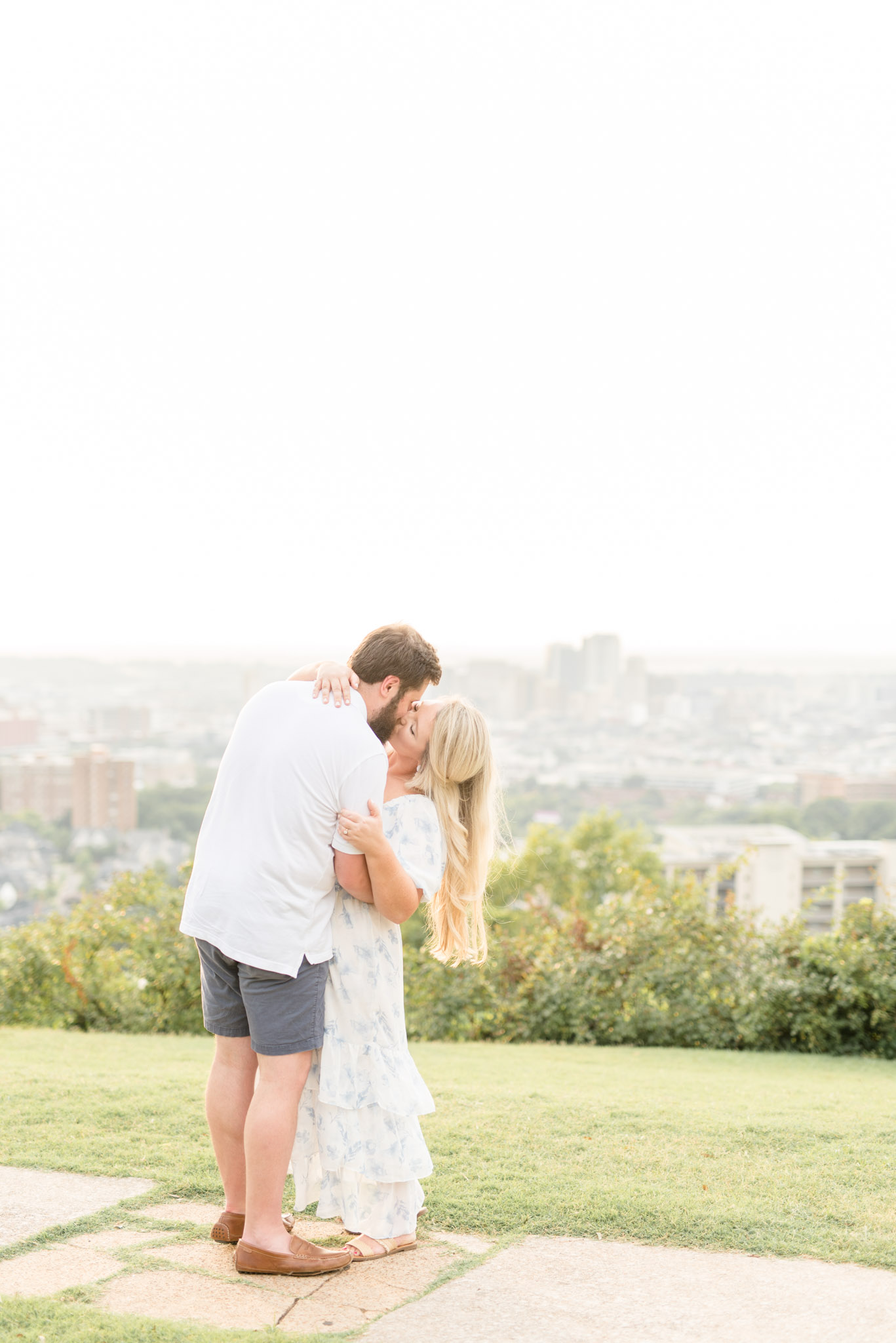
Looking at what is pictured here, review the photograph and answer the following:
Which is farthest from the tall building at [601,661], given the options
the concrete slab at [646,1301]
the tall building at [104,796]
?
the concrete slab at [646,1301]

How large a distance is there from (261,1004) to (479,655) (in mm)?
55437

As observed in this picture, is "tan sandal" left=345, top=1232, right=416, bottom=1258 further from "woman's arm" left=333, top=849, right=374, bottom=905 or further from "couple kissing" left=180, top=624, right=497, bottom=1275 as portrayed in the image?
"woman's arm" left=333, top=849, right=374, bottom=905

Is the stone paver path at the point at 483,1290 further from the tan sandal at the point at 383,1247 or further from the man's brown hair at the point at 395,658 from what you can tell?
the man's brown hair at the point at 395,658

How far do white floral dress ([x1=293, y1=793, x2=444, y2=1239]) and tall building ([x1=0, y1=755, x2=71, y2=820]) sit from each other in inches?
1304

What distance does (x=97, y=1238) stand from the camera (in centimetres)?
315

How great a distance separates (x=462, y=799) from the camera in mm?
3438

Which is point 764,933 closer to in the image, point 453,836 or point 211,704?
point 453,836

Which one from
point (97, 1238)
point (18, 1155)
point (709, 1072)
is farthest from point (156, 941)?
point (97, 1238)

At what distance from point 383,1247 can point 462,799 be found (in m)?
1.26

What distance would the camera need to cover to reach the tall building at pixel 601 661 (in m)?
55.3

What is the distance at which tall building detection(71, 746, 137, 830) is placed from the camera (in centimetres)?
3294

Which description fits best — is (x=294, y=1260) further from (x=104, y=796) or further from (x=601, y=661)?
(x=601, y=661)

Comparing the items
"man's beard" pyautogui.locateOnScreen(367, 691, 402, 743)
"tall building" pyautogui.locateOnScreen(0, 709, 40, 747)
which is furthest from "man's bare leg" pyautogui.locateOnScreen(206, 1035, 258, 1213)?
"tall building" pyautogui.locateOnScreen(0, 709, 40, 747)

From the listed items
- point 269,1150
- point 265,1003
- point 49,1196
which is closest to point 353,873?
point 265,1003
